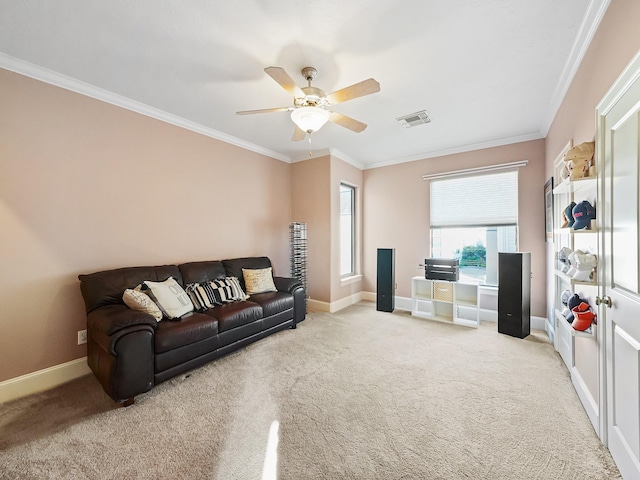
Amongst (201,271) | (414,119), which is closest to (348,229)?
(414,119)

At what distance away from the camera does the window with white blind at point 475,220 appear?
13.0 ft

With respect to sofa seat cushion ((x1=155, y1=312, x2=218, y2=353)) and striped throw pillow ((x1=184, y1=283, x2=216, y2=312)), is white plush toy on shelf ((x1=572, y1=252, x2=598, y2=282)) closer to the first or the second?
sofa seat cushion ((x1=155, y1=312, x2=218, y2=353))

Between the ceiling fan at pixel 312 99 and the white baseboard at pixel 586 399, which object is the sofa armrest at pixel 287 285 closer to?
the ceiling fan at pixel 312 99

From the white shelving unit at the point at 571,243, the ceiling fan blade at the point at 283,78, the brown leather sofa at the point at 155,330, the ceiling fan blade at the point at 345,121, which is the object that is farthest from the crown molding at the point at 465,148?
the brown leather sofa at the point at 155,330

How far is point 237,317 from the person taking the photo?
9.42ft

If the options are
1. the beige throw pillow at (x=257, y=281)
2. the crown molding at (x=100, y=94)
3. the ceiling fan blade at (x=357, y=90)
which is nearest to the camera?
the ceiling fan blade at (x=357, y=90)

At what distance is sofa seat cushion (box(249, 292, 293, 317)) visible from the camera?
3.24 meters

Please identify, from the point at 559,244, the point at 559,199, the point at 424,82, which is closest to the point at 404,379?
the point at 559,244

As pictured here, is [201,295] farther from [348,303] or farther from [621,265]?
[621,265]

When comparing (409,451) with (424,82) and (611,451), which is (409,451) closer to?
(611,451)

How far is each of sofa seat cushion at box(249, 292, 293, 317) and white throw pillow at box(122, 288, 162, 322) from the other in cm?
108

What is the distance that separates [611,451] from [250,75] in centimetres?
366

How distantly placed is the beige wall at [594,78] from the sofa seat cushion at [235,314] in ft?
9.54

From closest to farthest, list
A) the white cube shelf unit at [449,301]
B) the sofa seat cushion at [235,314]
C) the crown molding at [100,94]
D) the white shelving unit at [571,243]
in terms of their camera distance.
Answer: the white shelving unit at [571,243], the crown molding at [100,94], the sofa seat cushion at [235,314], the white cube shelf unit at [449,301]
